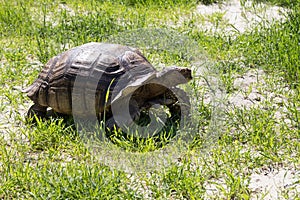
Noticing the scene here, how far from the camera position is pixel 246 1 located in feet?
24.8

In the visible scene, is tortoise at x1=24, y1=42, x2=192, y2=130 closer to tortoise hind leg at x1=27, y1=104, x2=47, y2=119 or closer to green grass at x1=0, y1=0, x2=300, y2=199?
tortoise hind leg at x1=27, y1=104, x2=47, y2=119

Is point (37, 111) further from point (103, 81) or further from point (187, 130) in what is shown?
point (187, 130)

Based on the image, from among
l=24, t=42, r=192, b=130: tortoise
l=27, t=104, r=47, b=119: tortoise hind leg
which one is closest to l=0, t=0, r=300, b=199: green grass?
l=27, t=104, r=47, b=119: tortoise hind leg

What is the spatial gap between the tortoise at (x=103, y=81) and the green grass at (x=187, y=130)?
0.85 feet

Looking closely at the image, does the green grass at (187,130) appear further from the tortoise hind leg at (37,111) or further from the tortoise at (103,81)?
the tortoise at (103,81)

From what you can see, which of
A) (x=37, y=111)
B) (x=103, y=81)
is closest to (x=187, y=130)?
(x=103, y=81)

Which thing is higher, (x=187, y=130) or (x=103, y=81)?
(x=103, y=81)

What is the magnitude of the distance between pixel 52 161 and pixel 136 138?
718 millimetres

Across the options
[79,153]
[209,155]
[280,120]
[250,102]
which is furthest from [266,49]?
[79,153]

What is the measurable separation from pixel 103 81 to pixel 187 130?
0.84 meters

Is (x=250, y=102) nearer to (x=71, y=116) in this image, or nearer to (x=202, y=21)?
(x=71, y=116)

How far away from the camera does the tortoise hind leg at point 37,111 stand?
14.4ft

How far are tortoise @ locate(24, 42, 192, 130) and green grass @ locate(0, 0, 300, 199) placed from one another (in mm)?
259

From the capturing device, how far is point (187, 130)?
13.6 feet
